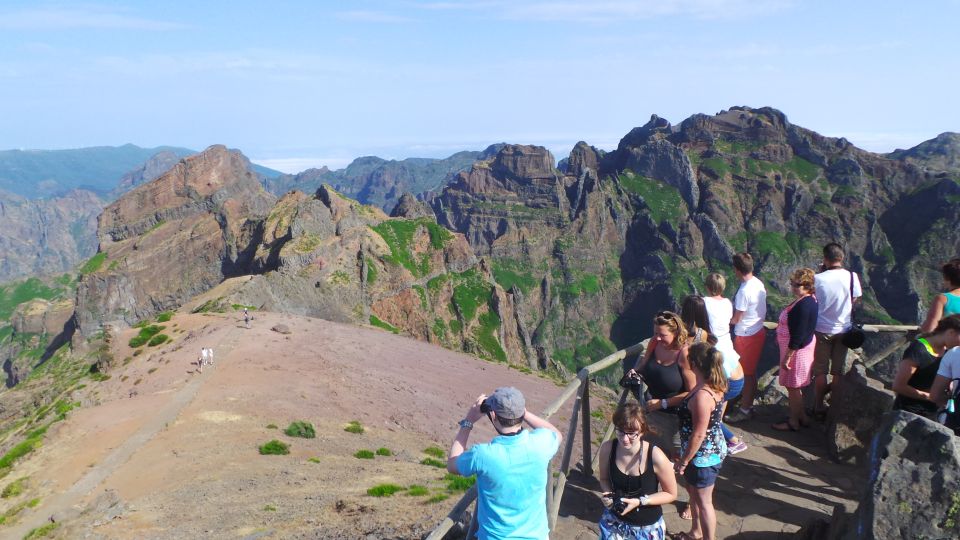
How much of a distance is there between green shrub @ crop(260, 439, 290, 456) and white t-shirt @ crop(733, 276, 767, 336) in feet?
53.0

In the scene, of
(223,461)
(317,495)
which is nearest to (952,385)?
(317,495)

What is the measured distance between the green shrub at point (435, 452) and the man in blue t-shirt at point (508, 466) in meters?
18.2

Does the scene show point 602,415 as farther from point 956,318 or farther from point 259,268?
point 259,268

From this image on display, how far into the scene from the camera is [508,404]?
5617 mm

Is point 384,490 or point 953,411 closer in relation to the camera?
point 953,411

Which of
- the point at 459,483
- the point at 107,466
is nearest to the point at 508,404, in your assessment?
the point at 459,483

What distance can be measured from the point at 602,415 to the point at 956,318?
108 ft

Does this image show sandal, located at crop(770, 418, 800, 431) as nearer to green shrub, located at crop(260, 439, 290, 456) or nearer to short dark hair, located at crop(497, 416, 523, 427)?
short dark hair, located at crop(497, 416, 523, 427)

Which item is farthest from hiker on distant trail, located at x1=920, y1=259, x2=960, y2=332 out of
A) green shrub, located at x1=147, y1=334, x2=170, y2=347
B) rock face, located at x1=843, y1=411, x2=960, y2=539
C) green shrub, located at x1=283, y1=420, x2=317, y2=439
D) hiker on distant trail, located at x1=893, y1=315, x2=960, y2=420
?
green shrub, located at x1=147, y1=334, x2=170, y2=347

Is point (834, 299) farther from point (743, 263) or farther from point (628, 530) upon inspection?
point (628, 530)

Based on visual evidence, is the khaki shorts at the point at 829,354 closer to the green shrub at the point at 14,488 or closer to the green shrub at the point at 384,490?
the green shrub at the point at 384,490

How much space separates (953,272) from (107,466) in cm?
2579

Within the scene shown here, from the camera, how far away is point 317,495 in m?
15.7

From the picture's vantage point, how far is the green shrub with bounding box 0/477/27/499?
814 inches
